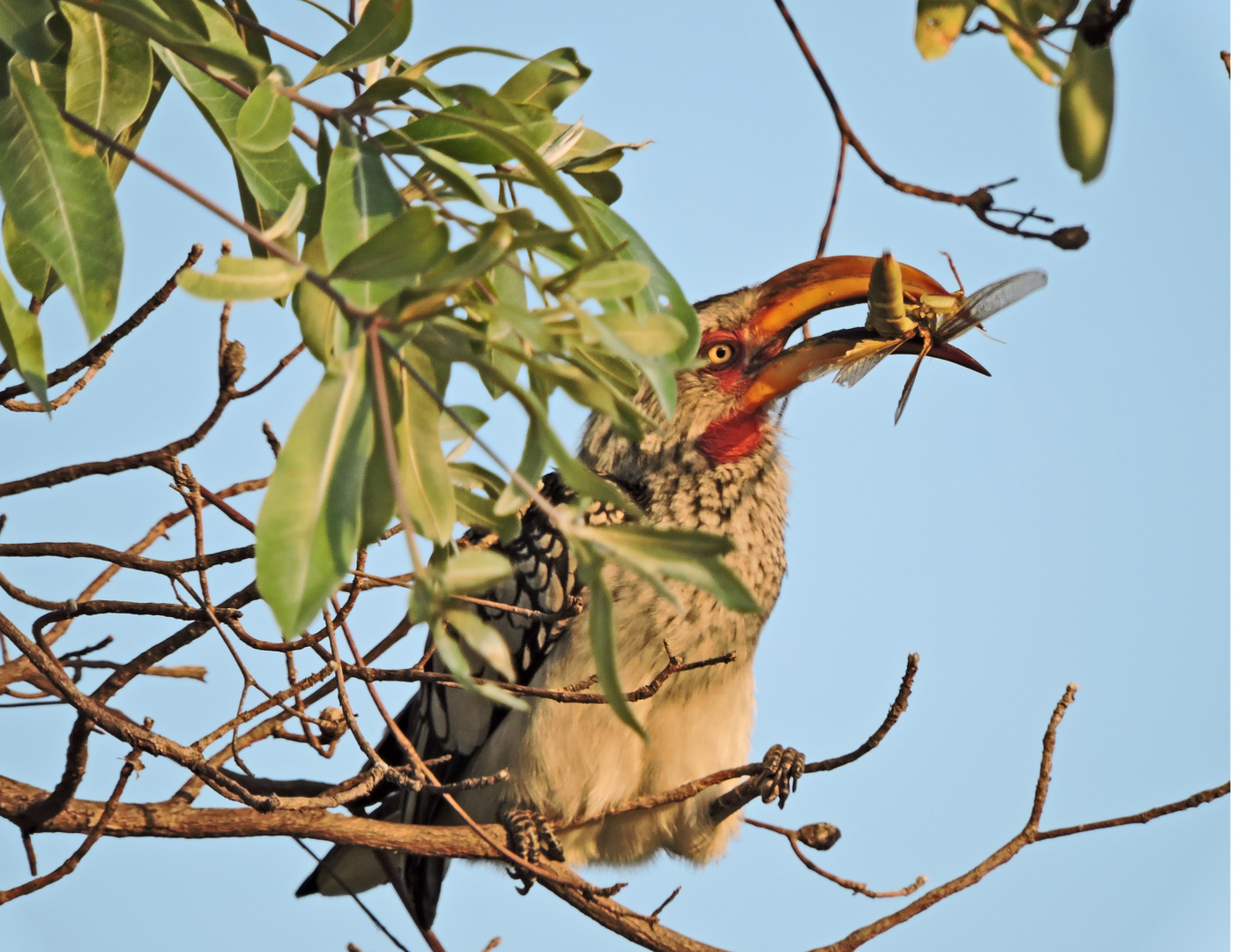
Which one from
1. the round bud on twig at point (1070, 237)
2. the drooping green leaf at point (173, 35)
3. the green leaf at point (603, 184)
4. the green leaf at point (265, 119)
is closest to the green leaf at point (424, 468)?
the green leaf at point (265, 119)

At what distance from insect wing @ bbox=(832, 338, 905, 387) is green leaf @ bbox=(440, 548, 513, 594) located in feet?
6.94

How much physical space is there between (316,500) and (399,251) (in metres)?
0.25

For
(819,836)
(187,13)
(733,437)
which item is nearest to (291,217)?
(187,13)

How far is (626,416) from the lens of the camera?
4.39ft

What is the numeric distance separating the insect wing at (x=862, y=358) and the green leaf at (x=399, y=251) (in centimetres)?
203

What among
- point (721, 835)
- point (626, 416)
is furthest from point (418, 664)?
point (626, 416)

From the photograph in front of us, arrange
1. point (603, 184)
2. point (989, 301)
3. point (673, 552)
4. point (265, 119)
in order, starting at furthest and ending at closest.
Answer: point (989, 301), point (603, 184), point (265, 119), point (673, 552)

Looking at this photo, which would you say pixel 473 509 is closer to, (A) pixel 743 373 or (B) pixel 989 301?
(B) pixel 989 301

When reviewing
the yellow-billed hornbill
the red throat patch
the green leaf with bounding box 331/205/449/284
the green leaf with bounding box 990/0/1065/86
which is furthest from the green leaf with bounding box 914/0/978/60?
the red throat patch

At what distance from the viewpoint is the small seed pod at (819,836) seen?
266 centimetres

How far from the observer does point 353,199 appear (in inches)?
54.6

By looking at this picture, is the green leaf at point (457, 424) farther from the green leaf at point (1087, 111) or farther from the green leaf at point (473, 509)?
the green leaf at point (1087, 111)

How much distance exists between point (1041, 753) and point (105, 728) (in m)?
1.73

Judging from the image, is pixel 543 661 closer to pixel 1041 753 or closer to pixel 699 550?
pixel 1041 753
